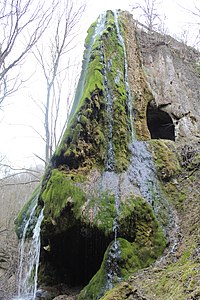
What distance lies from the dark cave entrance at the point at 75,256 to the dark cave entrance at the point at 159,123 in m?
4.27

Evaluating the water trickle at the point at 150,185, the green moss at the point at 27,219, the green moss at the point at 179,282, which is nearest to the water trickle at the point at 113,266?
the green moss at the point at 179,282

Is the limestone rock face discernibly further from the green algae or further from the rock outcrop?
the green algae

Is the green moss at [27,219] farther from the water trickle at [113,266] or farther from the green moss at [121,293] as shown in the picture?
the green moss at [121,293]

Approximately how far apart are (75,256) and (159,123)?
5.02 metres

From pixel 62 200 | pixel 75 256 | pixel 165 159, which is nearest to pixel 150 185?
pixel 165 159

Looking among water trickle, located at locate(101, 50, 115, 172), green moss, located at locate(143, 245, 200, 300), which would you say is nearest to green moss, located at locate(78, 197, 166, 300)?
green moss, located at locate(143, 245, 200, 300)

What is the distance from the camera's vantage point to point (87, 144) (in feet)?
18.7

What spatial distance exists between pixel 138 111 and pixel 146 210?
9.49ft

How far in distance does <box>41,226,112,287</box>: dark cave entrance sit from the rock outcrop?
0.02 meters

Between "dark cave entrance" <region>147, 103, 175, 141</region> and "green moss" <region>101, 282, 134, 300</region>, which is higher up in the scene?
"dark cave entrance" <region>147, 103, 175, 141</region>

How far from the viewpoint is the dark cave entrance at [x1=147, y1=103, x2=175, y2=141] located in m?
8.53

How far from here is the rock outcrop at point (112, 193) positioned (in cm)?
464

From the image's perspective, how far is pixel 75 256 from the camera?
5391mm

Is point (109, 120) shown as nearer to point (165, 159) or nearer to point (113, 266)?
point (165, 159)
